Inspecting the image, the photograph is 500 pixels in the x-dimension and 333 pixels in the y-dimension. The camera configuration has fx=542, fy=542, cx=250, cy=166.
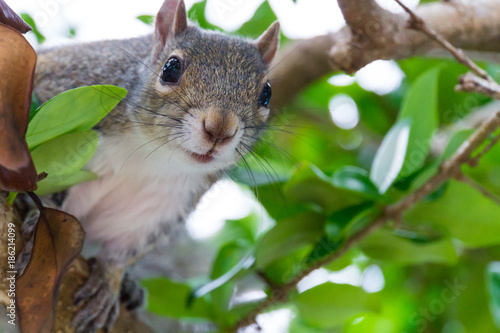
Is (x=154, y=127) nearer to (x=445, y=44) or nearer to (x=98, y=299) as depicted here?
(x=98, y=299)

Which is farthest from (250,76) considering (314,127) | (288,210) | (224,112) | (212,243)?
(212,243)

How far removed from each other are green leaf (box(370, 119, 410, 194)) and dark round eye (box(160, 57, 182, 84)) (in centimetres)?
47

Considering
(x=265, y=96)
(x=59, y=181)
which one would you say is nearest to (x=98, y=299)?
(x=59, y=181)

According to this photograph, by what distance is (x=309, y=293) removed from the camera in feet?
4.16

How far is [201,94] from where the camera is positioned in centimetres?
104

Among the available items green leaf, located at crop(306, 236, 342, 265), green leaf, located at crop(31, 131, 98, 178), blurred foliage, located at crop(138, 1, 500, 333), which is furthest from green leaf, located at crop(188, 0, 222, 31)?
green leaf, located at crop(31, 131, 98, 178)

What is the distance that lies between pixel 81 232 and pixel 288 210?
49 centimetres

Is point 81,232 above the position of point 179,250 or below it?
above

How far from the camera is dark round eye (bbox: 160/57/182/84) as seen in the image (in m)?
1.11

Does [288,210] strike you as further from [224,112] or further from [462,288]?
[462,288]

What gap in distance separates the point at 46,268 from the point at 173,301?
22.3 inches

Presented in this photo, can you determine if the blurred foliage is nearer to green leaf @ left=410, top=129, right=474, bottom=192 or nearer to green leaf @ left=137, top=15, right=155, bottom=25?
green leaf @ left=410, top=129, right=474, bottom=192

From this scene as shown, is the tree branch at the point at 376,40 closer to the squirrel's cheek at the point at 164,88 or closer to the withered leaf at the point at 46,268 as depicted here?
the squirrel's cheek at the point at 164,88

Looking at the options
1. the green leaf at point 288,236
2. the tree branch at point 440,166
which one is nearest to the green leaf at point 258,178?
the green leaf at point 288,236
